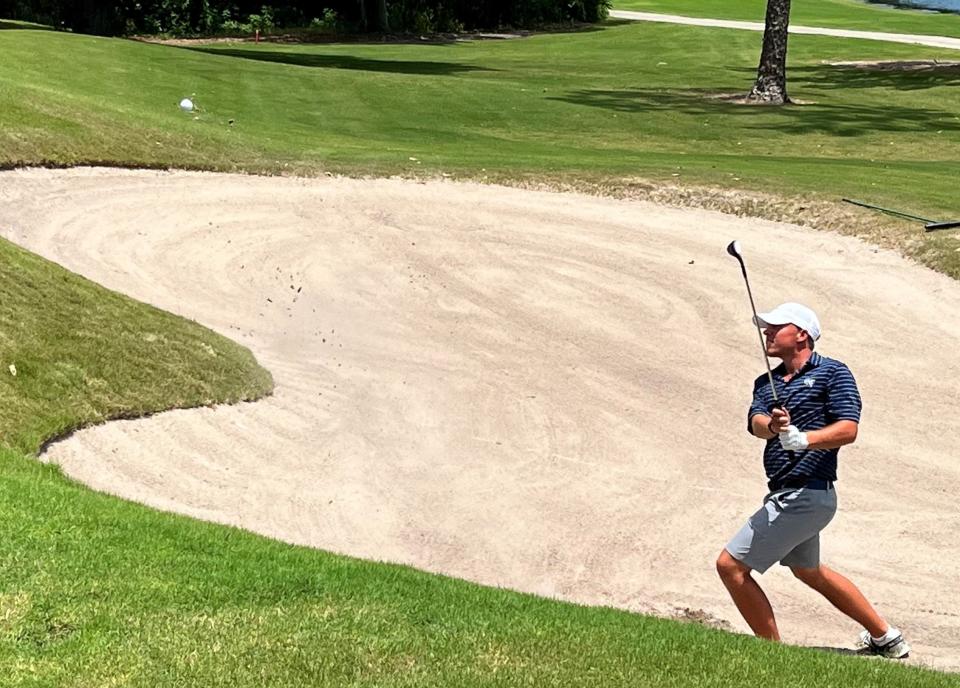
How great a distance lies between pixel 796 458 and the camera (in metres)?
7.49

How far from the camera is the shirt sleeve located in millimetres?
7234

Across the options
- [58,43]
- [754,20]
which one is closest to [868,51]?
[754,20]

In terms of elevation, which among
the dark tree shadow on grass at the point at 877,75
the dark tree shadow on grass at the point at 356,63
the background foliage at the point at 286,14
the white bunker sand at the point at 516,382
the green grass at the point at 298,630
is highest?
the background foliage at the point at 286,14

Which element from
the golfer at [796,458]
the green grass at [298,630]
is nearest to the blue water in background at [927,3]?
the golfer at [796,458]

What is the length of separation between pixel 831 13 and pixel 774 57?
43333 millimetres

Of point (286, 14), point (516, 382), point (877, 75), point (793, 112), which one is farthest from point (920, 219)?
point (286, 14)

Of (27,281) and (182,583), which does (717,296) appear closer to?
(27,281)

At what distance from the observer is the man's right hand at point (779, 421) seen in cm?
709

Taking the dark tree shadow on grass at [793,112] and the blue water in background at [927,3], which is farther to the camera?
the blue water in background at [927,3]

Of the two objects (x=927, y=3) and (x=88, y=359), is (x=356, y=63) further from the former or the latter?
(x=927, y=3)

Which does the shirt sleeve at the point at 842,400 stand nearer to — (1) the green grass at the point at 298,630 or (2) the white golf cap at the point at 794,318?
(2) the white golf cap at the point at 794,318

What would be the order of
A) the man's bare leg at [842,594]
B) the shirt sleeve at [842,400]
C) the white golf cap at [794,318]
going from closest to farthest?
1. the shirt sleeve at [842,400]
2. the white golf cap at [794,318]
3. the man's bare leg at [842,594]

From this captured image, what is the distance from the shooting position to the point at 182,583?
6.53m

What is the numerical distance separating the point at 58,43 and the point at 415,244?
59.3 feet
